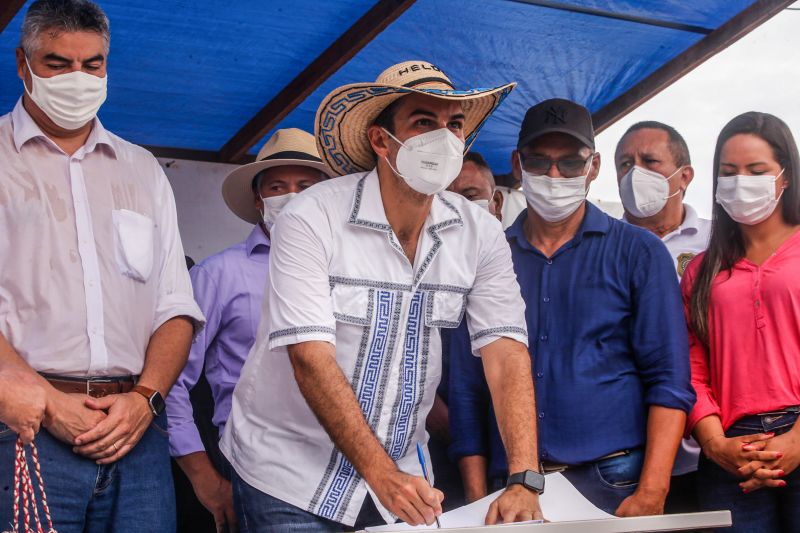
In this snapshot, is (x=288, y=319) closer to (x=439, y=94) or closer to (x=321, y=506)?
(x=321, y=506)

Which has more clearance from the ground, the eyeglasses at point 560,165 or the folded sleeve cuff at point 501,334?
the eyeglasses at point 560,165

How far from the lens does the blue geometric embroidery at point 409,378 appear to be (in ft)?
9.10

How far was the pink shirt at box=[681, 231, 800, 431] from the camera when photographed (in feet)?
10.2

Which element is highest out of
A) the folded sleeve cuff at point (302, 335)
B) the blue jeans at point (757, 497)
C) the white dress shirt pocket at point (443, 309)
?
the white dress shirt pocket at point (443, 309)

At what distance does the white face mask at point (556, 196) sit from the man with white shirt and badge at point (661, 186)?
0.94 metres

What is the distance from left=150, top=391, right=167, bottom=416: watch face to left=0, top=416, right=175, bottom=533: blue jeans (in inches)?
2.5

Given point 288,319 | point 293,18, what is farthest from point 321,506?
point 293,18

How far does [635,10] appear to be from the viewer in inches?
186

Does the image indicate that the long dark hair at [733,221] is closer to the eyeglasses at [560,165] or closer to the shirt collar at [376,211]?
the eyeglasses at [560,165]

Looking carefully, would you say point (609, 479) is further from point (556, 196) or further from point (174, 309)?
point (174, 309)

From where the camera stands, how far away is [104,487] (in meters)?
2.61

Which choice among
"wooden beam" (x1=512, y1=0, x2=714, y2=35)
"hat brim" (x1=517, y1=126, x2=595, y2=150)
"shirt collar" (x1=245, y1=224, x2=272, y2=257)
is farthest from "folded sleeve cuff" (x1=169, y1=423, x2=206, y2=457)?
"wooden beam" (x1=512, y1=0, x2=714, y2=35)

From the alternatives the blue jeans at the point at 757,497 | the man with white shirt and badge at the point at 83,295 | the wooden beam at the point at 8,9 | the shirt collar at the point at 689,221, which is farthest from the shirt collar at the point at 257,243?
the blue jeans at the point at 757,497

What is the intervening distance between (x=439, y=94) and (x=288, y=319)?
810 millimetres
